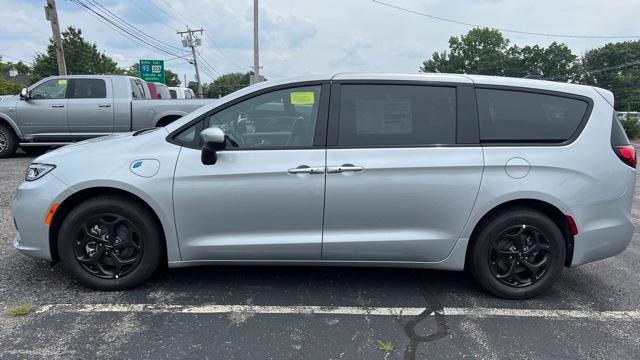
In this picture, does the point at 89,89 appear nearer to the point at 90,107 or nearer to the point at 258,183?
the point at 90,107

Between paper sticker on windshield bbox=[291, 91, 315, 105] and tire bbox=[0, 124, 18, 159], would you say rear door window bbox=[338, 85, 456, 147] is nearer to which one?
paper sticker on windshield bbox=[291, 91, 315, 105]

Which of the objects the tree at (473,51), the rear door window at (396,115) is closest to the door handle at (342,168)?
the rear door window at (396,115)

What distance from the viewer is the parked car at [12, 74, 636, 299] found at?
352 centimetres

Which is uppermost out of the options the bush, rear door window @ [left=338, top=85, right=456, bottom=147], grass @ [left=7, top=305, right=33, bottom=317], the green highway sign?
the green highway sign

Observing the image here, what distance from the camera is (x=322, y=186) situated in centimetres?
350

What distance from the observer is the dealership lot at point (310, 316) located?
2994 millimetres

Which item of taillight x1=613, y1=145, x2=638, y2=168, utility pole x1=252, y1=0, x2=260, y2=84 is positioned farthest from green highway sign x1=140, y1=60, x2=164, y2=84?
taillight x1=613, y1=145, x2=638, y2=168

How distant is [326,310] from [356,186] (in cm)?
94

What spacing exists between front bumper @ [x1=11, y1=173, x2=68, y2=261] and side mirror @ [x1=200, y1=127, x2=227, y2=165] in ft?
3.48

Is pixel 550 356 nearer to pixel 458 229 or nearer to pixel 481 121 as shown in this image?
pixel 458 229

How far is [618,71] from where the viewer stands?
6025 cm

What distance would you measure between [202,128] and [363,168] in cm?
126

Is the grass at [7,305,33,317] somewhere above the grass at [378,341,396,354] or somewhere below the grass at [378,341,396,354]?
above

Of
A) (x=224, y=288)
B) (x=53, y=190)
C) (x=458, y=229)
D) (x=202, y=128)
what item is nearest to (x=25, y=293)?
(x=53, y=190)
